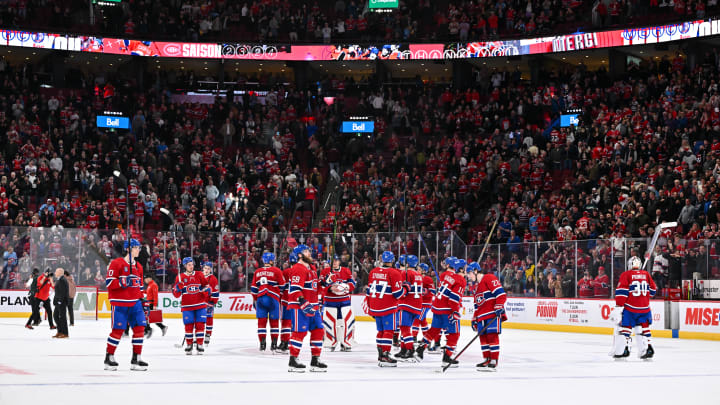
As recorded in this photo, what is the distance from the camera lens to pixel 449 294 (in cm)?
1622

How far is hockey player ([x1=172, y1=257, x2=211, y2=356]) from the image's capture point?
1777 centimetres

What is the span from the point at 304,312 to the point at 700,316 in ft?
42.9

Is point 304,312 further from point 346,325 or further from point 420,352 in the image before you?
point 346,325

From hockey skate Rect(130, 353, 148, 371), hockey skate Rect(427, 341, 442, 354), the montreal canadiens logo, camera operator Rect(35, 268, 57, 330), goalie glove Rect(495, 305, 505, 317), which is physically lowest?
hockey skate Rect(427, 341, 442, 354)

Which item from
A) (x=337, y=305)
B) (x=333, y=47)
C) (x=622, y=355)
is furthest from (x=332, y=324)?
(x=333, y=47)

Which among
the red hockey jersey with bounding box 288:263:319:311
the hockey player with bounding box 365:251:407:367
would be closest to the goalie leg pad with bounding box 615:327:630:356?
the hockey player with bounding box 365:251:407:367

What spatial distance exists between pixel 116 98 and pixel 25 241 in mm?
12820

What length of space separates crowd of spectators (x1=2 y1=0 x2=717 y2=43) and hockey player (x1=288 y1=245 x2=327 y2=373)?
2840 cm

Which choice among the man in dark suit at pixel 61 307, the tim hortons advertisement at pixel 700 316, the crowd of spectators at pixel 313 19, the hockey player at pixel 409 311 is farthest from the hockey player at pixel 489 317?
the crowd of spectators at pixel 313 19

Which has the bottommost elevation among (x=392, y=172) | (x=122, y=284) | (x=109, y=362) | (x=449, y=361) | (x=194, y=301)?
(x=449, y=361)

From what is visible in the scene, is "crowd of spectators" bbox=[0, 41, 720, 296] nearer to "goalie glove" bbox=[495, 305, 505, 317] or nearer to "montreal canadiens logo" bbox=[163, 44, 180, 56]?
"montreal canadiens logo" bbox=[163, 44, 180, 56]

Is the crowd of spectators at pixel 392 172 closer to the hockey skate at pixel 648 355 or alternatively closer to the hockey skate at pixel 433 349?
the hockey skate at pixel 648 355

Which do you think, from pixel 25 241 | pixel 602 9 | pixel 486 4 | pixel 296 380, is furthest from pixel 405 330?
pixel 486 4

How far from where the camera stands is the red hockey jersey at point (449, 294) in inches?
639
